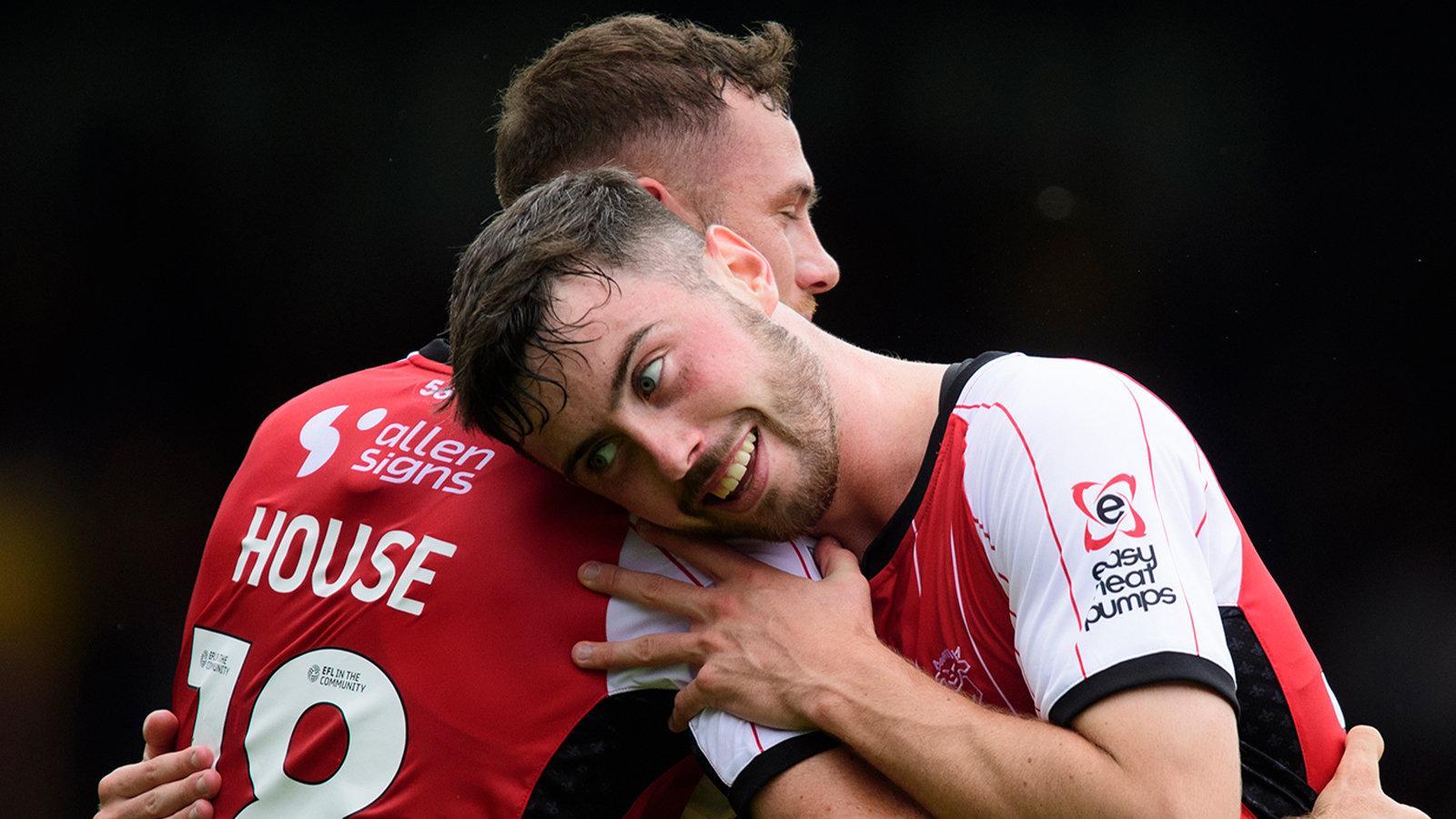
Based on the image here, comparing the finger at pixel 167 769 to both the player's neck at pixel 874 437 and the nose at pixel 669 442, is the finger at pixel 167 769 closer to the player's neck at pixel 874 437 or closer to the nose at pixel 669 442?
the nose at pixel 669 442

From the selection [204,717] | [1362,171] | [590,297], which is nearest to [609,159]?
[590,297]

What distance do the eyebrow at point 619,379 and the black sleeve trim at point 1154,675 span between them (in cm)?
75

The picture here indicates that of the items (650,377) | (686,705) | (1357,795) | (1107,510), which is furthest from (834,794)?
(1357,795)

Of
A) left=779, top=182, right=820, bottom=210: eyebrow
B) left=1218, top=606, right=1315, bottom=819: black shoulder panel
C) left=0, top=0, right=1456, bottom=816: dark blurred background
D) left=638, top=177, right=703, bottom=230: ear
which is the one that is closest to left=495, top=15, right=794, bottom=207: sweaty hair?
left=638, top=177, right=703, bottom=230: ear

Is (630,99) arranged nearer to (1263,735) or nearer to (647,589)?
(647,589)

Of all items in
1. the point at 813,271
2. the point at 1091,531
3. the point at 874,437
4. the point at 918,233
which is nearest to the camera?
the point at 1091,531

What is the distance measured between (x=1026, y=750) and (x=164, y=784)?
53.7 inches

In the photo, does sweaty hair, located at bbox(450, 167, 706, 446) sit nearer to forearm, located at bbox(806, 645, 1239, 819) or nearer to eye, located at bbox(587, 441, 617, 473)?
eye, located at bbox(587, 441, 617, 473)

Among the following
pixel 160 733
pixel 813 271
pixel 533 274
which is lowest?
pixel 160 733

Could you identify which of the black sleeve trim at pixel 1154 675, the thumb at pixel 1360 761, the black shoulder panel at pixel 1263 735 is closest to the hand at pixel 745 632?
the black sleeve trim at pixel 1154 675

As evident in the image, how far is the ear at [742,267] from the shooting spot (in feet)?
6.29

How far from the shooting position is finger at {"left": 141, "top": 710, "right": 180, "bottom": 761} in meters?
1.95

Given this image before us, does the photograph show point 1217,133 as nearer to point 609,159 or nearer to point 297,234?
point 609,159

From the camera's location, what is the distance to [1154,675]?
1.38 metres
